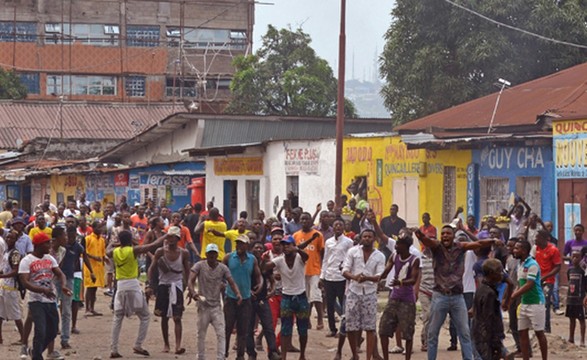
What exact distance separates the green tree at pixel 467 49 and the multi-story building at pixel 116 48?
116ft

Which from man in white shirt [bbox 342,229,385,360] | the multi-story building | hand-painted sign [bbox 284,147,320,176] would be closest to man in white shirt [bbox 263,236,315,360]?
man in white shirt [bbox 342,229,385,360]

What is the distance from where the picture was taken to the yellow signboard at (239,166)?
3491 cm

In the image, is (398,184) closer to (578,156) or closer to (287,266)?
(578,156)

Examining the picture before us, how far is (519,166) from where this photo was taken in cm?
2431

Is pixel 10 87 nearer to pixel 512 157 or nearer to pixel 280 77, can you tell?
pixel 280 77

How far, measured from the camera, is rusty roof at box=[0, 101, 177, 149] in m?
59.3

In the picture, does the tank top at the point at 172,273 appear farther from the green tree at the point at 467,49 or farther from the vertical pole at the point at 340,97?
the green tree at the point at 467,49

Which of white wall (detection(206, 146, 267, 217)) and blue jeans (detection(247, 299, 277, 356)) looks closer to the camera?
blue jeans (detection(247, 299, 277, 356))

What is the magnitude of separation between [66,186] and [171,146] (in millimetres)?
6485

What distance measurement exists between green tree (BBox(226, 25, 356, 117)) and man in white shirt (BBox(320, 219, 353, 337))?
3643 cm

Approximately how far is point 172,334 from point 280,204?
14516 millimetres

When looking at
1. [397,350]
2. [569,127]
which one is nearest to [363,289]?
[397,350]

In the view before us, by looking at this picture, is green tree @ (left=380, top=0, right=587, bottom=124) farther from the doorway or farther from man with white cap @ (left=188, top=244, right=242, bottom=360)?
→ man with white cap @ (left=188, top=244, right=242, bottom=360)

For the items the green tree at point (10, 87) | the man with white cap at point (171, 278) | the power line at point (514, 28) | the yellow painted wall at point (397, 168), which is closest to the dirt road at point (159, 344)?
the man with white cap at point (171, 278)
